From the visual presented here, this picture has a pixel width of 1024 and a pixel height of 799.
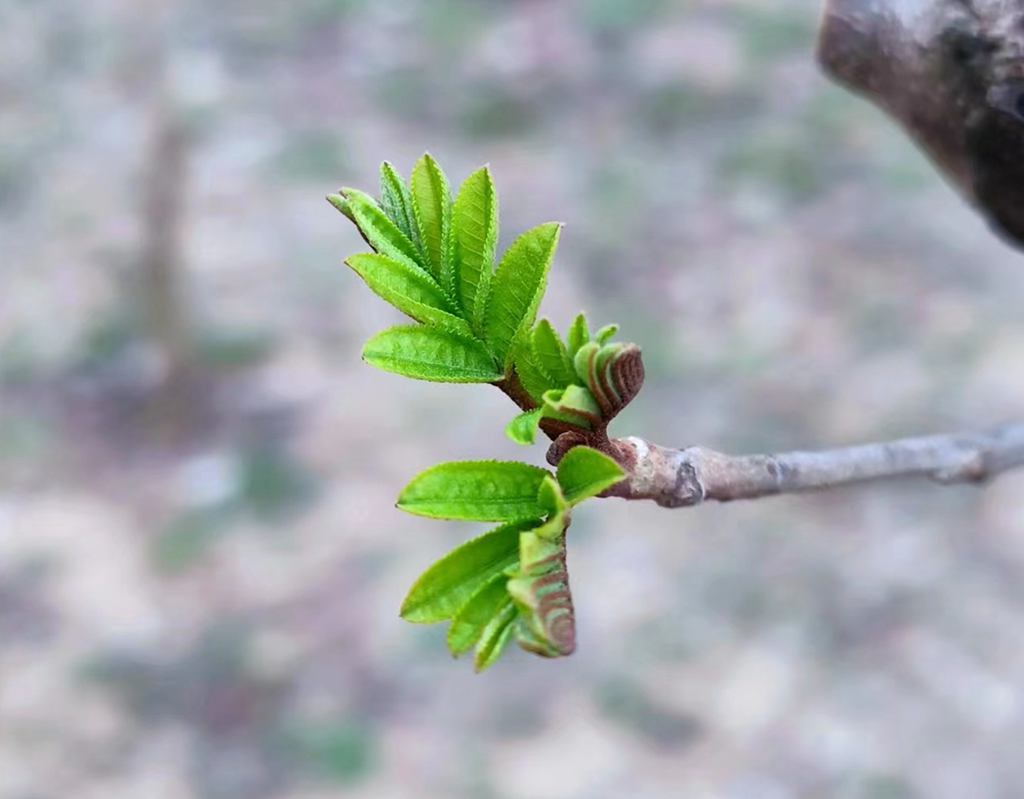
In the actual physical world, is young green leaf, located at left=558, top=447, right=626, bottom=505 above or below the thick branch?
below

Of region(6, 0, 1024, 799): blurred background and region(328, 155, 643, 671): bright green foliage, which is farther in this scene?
region(6, 0, 1024, 799): blurred background

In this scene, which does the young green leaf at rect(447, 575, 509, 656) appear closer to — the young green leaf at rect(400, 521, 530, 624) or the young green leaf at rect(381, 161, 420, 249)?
the young green leaf at rect(400, 521, 530, 624)

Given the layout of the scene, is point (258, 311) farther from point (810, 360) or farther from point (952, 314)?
point (952, 314)

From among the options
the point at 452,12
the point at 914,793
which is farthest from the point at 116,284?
the point at 914,793

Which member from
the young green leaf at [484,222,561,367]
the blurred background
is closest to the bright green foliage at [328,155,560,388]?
the young green leaf at [484,222,561,367]

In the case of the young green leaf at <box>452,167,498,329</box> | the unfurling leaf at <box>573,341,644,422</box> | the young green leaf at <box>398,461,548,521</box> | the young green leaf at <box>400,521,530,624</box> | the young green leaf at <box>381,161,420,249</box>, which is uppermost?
the young green leaf at <box>381,161,420,249</box>

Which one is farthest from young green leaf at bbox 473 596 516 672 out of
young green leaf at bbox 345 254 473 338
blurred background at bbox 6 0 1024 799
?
blurred background at bbox 6 0 1024 799
